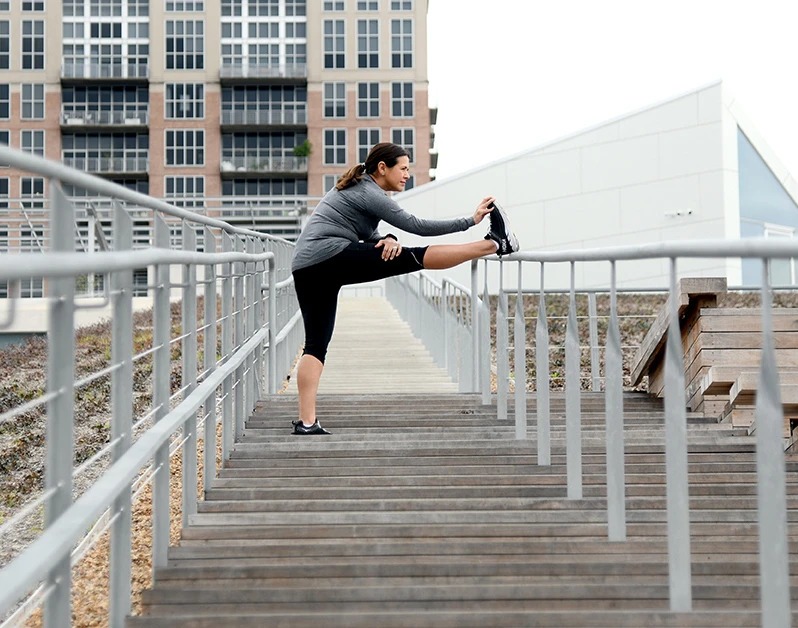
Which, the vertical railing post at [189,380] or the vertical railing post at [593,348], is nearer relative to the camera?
the vertical railing post at [189,380]

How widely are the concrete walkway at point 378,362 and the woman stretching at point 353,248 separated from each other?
A: 1.98 metres

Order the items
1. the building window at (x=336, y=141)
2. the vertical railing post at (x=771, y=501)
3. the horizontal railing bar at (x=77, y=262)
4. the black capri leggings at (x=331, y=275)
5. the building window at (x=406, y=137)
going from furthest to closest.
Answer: the building window at (x=336, y=141), the building window at (x=406, y=137), the black capri leggings at (x=331, y=275), the vertical railing post at (x=771, y=501), the horizontal railing bar at (x=77, y=262)

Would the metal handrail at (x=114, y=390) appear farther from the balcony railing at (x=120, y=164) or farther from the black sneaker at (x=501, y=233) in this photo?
the balcony railing at (x=120, y=164)

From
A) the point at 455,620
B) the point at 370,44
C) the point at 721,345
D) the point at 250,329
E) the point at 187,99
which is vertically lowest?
the point at 455,620

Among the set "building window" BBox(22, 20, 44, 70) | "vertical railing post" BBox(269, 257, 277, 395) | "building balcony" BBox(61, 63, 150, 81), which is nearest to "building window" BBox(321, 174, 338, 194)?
"building balcony" BBox(61, 63, 150, 81)

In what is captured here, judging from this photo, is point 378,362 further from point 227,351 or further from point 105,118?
point 105,118

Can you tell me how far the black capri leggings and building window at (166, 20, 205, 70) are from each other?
2113 inches

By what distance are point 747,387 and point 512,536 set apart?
1823 millimetres

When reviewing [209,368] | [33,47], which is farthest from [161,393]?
[33,47]

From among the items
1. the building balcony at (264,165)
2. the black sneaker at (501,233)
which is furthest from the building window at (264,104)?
the black sneaker at (501,233)

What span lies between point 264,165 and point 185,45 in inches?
289

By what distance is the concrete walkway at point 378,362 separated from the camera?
1006 centimetres

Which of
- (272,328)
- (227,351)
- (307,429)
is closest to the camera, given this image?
(227,351)

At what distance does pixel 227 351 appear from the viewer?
5340 mm
